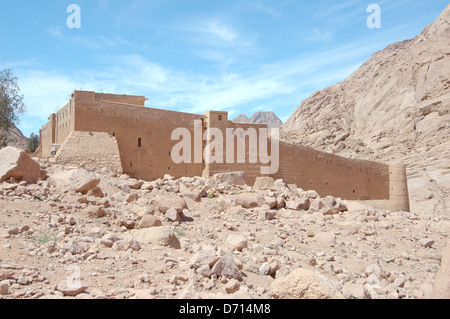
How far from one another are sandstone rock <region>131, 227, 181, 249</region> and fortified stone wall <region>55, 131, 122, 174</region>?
796 cm

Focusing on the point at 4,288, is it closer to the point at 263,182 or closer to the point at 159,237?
the point at 159,237

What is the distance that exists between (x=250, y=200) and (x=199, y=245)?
3.97 metres

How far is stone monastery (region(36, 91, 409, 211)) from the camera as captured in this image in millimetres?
14195

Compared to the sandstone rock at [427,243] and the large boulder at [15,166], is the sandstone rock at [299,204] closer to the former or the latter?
the sandstone rock at [427,243]

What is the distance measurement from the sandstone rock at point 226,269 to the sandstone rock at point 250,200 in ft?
17.5

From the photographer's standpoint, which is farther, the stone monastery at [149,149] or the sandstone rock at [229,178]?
the stone monastery at [149,149]

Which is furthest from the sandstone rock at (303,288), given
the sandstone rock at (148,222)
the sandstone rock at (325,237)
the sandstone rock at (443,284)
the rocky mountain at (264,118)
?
the rocky mountain at (264,118)

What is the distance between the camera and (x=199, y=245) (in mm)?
6473

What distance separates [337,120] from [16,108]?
104ft

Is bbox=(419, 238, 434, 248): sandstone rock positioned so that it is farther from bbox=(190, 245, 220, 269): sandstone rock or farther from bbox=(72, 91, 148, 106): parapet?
bbox=(72, 91, 148, 106): parapet

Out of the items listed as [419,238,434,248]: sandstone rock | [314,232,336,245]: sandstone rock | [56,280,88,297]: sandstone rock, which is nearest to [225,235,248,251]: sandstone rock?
[314,232,336,245]: sandstone rock

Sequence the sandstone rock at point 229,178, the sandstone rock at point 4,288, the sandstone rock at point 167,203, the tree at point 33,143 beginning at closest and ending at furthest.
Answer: the sandstone rock at point 4,288 < the sandstone rock at point 167,203 < the sandstone rock at point 229,178 < the tree at point 33,143

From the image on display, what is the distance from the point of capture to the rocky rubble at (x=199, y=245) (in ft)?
14.6

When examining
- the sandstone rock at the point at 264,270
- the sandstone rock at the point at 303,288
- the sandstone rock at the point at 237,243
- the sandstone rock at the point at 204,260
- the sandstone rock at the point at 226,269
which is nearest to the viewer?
the sandstone rock at the point at 303,288
